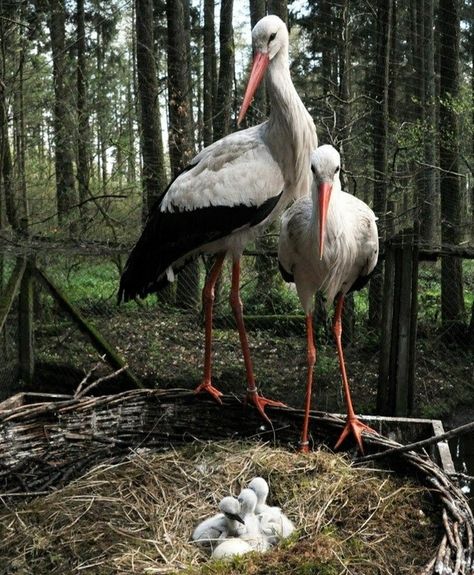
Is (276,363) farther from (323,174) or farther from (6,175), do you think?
(6,175)

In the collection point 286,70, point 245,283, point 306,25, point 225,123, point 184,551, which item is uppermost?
point 306,25

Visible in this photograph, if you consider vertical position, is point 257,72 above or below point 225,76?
below

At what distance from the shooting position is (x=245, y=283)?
253 inches

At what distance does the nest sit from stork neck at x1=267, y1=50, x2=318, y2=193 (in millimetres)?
1204

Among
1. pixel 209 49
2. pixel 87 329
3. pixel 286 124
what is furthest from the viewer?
pixel 209 49

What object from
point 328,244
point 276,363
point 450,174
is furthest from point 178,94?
point 328,244

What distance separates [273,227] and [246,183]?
10.6ft

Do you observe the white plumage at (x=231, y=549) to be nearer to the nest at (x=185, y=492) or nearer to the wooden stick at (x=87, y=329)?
the nest at (x=185, y=492)

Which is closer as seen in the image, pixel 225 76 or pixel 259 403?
pixel 259 403

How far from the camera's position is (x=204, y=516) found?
279cm

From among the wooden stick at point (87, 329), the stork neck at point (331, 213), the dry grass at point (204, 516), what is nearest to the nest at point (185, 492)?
the dry grass at point (204, 516)

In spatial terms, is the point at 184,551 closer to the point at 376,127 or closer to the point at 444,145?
the point at 376,127

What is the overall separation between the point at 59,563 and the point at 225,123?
18.5 feet

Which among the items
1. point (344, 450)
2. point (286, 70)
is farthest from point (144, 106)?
point (344, 450)
